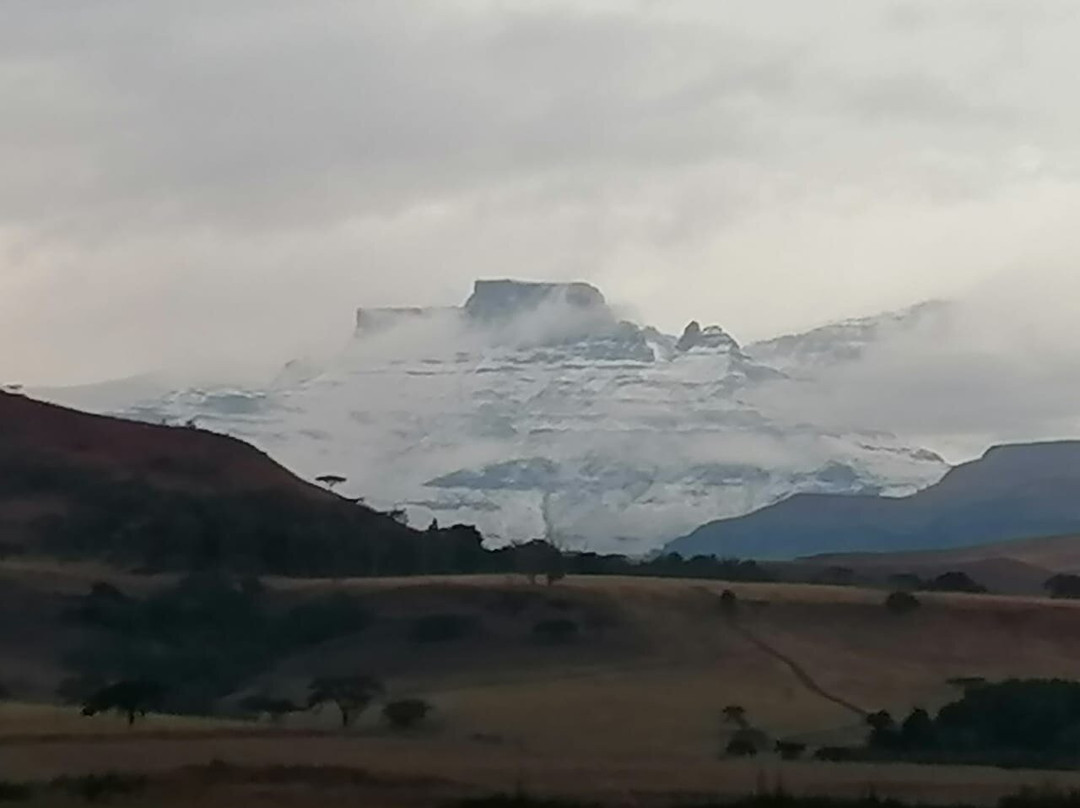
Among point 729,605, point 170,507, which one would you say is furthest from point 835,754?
point 170,507

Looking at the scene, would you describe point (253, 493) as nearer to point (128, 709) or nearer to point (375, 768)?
point (128, 709)

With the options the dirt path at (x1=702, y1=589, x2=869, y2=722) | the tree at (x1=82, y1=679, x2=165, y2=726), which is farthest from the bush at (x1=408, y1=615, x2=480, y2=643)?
the tree at (x1=82, y1=679, x2=165, y2=726)

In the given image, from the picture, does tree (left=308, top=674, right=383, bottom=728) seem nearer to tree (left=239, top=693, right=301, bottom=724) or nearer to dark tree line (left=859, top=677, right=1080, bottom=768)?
tree (left=239, top=693, right=301, bottom=724)

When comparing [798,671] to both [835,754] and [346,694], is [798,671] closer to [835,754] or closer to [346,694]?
[346,694]

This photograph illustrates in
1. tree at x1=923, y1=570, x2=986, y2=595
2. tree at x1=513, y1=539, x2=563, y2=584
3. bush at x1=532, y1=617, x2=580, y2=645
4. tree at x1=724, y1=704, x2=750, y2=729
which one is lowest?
tree at x1=724, y1=704, x2=750, y2=729

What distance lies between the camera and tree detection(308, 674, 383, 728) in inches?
3429

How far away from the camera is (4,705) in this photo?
8350cm

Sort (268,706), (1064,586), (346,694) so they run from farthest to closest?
(1064,586), (268,706), (346,694)

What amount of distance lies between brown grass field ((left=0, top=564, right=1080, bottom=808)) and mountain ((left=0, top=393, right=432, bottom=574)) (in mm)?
10015

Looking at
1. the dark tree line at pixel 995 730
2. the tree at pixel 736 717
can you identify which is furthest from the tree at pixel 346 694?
the dark tree line at pixel 995 730

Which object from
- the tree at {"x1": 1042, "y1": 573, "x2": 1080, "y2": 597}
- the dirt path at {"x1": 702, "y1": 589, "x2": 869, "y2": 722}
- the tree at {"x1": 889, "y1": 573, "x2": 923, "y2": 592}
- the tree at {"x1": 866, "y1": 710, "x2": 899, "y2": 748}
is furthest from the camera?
the tree at {"x1": 1042, "y1": 573, "x2": 1080, "y2": 597}

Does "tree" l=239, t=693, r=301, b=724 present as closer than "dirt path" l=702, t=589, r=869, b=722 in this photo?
Yes

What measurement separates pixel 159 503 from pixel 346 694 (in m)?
50.8

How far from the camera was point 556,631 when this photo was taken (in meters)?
106
